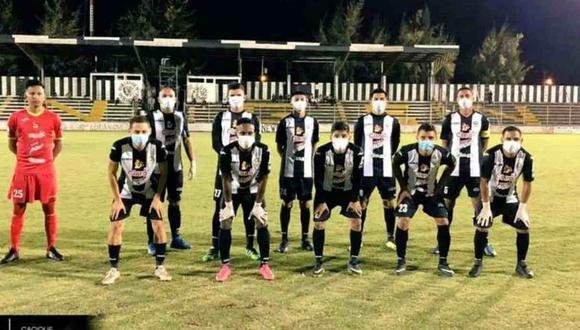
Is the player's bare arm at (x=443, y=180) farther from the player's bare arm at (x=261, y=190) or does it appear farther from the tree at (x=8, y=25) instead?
the tree at (x=8, y=25)

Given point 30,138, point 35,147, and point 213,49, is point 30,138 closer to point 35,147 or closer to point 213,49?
point 35,147

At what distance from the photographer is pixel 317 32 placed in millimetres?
61719

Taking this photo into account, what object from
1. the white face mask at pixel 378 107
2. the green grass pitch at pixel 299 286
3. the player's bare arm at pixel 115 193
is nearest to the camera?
the green grass pitch at pixel 299 286

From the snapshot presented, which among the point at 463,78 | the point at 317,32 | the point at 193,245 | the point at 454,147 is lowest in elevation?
the point at 193,245

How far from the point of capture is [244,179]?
7.01 metres

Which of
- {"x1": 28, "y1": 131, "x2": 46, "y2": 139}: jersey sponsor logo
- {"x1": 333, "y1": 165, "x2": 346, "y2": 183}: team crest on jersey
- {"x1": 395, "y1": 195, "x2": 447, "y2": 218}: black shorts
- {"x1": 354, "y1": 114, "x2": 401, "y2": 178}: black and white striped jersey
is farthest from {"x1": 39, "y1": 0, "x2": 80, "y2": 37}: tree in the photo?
{"x1": 395, "y1": 195, "x2": 447, "y2": 218}: black shorts

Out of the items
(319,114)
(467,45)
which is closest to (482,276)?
(319,114)

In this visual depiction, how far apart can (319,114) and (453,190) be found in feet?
120

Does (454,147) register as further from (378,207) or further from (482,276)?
(378,207)

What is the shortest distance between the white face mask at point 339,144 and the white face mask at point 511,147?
1.81 meters

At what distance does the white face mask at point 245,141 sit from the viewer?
6832 millimetres

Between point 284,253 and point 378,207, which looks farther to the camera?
point 378,207

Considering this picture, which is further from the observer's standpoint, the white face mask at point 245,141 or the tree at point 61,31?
the tree at point 61,31

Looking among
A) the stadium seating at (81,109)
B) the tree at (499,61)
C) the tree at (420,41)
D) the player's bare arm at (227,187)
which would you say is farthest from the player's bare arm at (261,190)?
the tree at (499,61)
